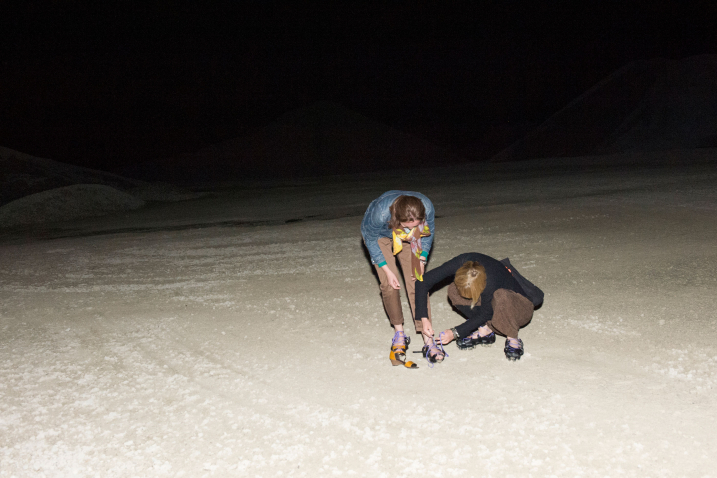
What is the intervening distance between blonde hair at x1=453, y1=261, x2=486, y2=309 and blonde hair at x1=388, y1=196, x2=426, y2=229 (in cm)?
48

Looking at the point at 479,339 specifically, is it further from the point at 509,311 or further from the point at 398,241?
the point at 398,241

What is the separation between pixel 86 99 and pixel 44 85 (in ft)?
8.91

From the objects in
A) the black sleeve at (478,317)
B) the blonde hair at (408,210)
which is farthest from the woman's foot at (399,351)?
the blonde hair at (408,210)

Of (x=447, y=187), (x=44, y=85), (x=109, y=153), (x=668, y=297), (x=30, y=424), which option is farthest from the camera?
(x=109, y=153)

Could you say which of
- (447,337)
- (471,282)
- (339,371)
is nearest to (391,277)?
(471,282)

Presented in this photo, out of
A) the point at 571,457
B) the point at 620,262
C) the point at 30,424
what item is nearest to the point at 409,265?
the point at 571,457

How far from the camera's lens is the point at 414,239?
3.33 m

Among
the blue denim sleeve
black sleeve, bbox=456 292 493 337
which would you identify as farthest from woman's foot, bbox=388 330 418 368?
the blue denim sleeve

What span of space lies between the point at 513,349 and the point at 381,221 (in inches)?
48.0

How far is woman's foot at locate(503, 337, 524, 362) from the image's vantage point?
11.6 feet

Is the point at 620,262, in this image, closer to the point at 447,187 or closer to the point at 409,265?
the point at 409,265

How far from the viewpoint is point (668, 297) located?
15.4 ft

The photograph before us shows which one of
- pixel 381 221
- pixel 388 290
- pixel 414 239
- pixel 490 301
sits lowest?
pixel 490 301

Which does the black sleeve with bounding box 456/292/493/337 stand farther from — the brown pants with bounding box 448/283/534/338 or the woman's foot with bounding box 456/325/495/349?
the woman's foot with bounding box 456/325/495/349
